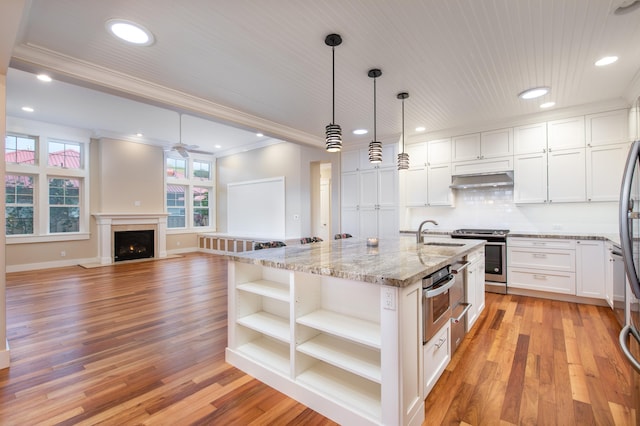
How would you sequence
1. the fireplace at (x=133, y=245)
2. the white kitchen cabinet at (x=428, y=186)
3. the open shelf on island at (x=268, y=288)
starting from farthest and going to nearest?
the fireplace at (x=133, y=245)
the white kitchen cabinet at (x=428, y=186)
the open shelf on island at (x=268, y=288)

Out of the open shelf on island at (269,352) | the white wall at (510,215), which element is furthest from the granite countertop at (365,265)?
the white wall at (510,215)

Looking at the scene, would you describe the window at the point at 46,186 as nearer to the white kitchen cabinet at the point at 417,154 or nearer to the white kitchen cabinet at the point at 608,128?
the white kitchen cabinet at the point at 417,154

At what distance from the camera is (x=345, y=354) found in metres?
1.88

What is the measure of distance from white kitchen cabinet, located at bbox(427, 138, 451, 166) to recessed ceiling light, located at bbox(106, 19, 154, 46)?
178 inches

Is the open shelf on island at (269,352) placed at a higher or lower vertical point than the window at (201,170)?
lower

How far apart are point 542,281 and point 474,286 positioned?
183cm

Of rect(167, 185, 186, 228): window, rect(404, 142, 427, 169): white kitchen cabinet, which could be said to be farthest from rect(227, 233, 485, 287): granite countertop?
rect(167, 185, 186, 228): window

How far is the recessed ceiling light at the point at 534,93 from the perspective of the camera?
11.6 ft

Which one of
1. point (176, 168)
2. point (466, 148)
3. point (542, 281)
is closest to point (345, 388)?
point (542, 281)

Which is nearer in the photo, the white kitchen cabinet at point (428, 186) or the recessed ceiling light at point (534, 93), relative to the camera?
the recessed ceiling light at point (534, 93)

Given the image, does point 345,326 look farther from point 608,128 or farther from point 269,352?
point 608,128

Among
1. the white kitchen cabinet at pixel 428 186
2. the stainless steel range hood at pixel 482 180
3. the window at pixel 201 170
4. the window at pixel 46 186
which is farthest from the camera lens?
the window at pixel 201 170

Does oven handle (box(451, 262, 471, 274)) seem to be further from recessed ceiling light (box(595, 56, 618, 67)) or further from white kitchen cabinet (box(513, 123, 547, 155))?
white kitchen cabinet (box(513, 123, 547, 155))

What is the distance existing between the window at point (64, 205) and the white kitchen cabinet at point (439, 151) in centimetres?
776
